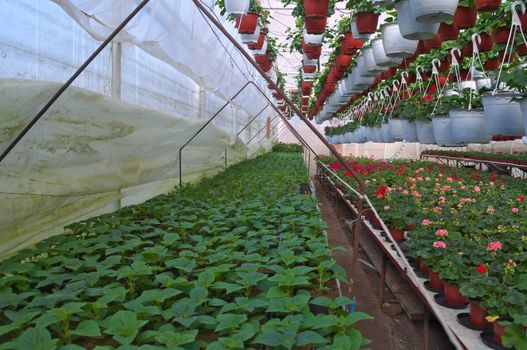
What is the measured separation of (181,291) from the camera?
5.75ft

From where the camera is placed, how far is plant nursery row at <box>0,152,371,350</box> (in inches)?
55.4

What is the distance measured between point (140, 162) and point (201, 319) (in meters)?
2.42

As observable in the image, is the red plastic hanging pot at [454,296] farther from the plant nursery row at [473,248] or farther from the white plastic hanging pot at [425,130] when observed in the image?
the white plastic hanging pot at [425,130]

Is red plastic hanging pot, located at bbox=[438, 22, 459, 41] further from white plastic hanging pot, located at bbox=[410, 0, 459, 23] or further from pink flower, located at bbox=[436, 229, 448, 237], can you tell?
pink flower, located at bbox=[436, 229, 448, 237]

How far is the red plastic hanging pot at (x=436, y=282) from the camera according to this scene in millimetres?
2965

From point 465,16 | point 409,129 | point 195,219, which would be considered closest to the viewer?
point 195,219

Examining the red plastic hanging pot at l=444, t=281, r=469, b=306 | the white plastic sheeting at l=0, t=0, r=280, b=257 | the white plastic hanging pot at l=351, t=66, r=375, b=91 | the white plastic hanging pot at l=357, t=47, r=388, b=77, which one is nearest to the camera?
the white plastic sheeting at l=0, t=0, r=280, b=257

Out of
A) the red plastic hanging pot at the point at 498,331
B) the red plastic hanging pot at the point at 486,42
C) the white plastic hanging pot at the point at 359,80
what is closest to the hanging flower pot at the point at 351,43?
the white plastic hanging pot at the point at 359,80

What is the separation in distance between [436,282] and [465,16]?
6.35ft

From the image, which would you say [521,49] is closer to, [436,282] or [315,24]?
[315,24]

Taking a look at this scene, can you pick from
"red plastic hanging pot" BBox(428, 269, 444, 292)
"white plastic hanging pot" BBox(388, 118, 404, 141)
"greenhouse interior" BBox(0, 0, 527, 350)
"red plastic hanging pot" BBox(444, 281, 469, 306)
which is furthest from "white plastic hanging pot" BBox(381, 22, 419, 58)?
"white plastic hanging pot" BBox(388, 118, 404, 141)

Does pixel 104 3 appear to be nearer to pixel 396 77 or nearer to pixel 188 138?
pixel 188 138

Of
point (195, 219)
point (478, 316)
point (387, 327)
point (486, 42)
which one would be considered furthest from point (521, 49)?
point (195, 219)

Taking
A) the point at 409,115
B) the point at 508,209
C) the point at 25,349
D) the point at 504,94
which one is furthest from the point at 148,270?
the point at 409,115
